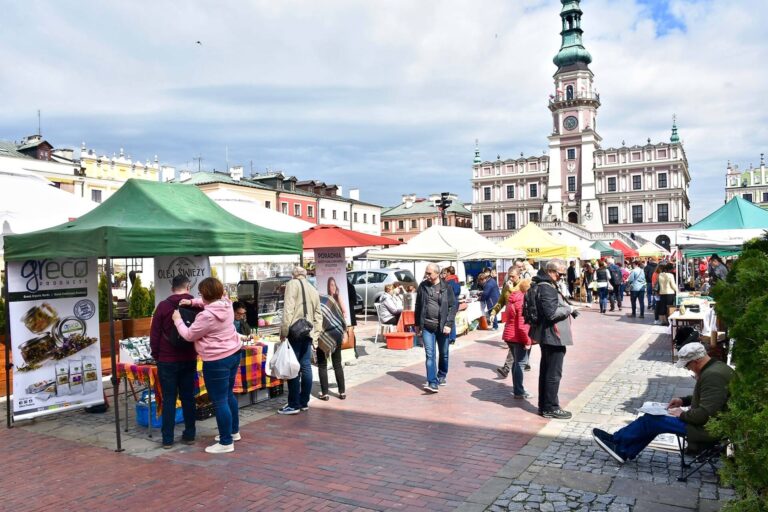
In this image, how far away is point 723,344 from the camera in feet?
21.7

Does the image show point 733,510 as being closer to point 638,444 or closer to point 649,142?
point 638,444

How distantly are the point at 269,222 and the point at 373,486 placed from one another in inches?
327

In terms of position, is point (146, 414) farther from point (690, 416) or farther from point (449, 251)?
point (449, 251)

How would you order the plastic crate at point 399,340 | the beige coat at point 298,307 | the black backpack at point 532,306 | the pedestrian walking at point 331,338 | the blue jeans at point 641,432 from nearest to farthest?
the blue jeans at point 641,432 < the black backpack at point 532,306 < the beige coat at point 298,307 < the pedestrian walking at point 331,338 < the plastic crate at point 399,340

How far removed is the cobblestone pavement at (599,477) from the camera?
4.34m

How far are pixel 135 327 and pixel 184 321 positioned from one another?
4.46 meters

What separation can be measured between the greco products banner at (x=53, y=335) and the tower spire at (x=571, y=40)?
242 feet

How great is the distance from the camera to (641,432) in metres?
5.04

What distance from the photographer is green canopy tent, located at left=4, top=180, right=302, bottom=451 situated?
6.00m

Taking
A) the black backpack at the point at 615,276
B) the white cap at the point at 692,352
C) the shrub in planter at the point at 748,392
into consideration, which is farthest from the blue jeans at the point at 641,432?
the black backpack at the point at 615,276

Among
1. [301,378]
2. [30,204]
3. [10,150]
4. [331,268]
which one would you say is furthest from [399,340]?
[10,150]

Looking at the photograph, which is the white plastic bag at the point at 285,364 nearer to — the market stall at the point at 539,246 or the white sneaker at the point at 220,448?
the white sneaker at the point at 220,448

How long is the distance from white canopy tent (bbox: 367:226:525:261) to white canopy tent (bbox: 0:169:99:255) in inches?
288

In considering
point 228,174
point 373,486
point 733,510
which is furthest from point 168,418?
point 228,174
